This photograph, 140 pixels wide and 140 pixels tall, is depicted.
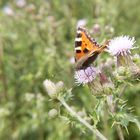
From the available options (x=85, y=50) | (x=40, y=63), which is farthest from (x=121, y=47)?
(x=40, y=63)

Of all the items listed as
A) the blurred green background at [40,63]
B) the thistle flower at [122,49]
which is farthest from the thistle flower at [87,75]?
the blurred green background at [40,63]

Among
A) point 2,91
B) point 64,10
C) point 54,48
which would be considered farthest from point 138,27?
point 2,91

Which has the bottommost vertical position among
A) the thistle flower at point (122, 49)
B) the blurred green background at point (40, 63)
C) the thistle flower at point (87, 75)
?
the thistle flower at point (87, 75)

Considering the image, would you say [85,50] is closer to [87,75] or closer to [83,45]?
[83,45]

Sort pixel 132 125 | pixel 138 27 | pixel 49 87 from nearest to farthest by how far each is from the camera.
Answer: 1. pixel 49 87
2. pixel 132 125
3. pixel 138 27

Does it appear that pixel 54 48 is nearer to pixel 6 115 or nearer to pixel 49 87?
pixel 6 115

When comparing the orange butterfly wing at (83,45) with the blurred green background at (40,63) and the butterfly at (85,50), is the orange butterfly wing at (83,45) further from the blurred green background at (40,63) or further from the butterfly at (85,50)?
the blurred green background at (40,63)
